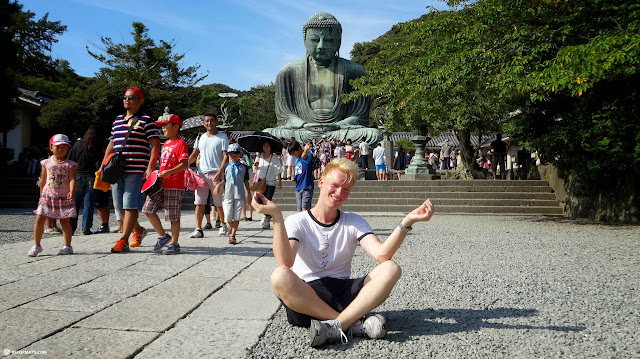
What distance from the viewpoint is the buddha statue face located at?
20.8 metres

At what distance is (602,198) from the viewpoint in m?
10.4

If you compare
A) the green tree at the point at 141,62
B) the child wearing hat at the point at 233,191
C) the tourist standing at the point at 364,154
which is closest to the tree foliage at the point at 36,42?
the green tree at the point at 141,62

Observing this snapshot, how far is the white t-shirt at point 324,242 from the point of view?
8.86ft

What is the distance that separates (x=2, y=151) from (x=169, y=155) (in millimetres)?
15609

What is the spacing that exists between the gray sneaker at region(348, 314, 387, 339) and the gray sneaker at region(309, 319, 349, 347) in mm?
89

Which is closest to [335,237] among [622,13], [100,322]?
[100,322]

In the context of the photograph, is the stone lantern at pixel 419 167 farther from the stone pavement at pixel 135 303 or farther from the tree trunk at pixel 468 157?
the stone pavement at pixel 135 303

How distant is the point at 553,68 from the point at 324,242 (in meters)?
6.13

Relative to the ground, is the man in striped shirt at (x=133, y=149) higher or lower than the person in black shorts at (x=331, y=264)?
higher

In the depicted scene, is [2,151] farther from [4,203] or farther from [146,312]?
[146,312]

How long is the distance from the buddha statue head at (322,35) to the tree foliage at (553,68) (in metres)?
10.5

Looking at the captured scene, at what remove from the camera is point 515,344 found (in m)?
2.53

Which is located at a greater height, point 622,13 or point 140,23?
point 140,23

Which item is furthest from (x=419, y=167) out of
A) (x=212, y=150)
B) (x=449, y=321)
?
(x=449, y=321)
